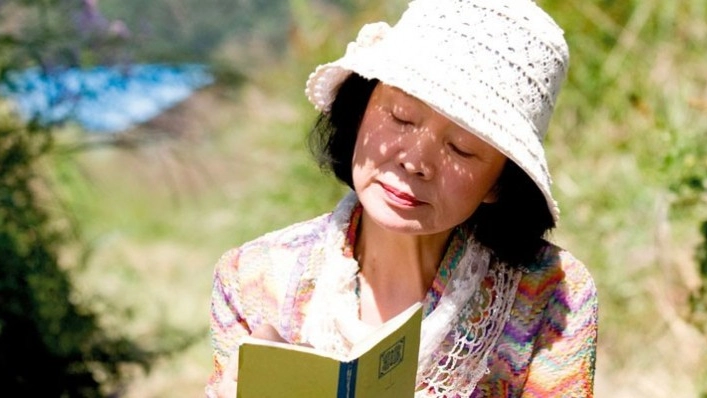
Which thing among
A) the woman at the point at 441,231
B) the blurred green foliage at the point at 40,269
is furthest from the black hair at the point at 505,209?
the blurred green foliage at the point at 40,269

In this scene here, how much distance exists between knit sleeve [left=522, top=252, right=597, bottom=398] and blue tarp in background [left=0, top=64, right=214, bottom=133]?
1.91 meters

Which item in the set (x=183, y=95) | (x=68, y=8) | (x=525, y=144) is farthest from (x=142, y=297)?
(x=525, y=144)

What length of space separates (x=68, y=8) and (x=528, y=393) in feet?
6.98

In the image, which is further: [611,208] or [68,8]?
[611,208]

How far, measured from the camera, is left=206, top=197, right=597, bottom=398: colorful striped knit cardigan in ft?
7.15

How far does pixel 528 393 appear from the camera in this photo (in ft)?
7.22

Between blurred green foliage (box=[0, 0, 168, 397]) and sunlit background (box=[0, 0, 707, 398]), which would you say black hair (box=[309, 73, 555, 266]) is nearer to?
sunlit background (box=[0, 0, 707, 398])

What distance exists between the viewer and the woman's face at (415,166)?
200 centimetres

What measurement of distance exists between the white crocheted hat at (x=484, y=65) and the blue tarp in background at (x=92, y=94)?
69.8 inches

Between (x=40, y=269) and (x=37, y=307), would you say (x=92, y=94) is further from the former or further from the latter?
(x=37, y=307)

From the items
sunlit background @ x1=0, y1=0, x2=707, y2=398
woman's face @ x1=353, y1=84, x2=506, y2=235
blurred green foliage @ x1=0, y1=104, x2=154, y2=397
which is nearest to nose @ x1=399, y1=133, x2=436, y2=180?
woman's face @ x1=353, y1=84, x2=506, y2=235

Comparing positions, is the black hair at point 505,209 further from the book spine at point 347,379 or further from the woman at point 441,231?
the book spine at point 347,379

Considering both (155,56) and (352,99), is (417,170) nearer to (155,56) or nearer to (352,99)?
(352,99)

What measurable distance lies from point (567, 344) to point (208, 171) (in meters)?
3.10
